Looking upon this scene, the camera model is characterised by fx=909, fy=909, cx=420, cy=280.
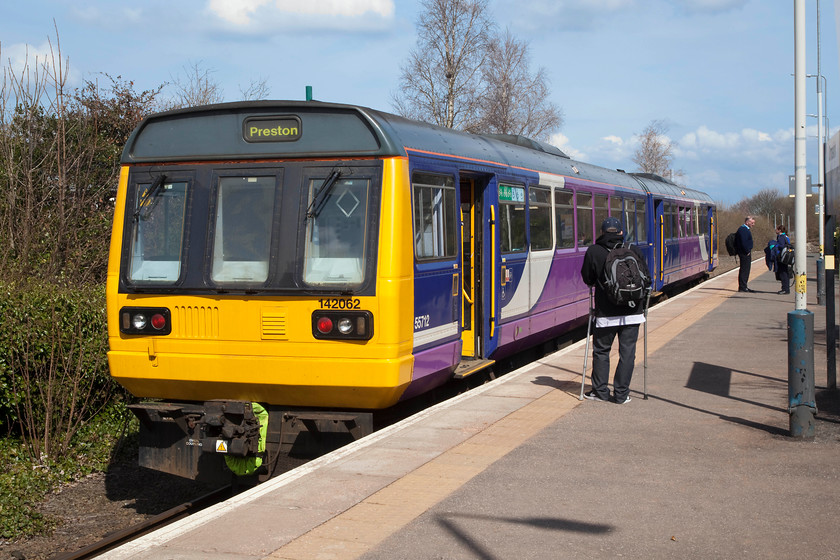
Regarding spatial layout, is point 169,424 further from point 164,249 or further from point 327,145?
point 327,145

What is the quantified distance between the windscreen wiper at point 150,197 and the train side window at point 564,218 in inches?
247

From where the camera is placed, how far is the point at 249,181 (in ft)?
23.1

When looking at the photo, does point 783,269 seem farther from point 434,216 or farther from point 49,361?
point 49,361

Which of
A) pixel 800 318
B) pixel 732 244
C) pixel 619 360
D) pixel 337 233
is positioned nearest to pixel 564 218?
pixel 619 360

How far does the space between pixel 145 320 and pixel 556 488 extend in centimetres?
347

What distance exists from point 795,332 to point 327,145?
155 inches

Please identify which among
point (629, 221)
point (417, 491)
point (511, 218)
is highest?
point (629, 221)

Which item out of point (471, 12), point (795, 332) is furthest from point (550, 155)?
point (471, 12)

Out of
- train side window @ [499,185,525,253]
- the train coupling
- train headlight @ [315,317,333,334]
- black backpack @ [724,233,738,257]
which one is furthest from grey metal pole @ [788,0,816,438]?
black backpack @ [724,233,738,257]

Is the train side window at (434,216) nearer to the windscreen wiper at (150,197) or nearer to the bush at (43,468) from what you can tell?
the windscreen wiper at (150,197)

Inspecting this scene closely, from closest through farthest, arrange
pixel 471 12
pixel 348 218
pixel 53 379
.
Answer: pixel 348 218 < pixel 53 379 < pixel 471 12

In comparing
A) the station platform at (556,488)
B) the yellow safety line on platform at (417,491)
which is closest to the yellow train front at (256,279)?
the station platform at (556,488)

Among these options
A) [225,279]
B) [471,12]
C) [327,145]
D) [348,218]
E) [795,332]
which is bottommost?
[795,332]

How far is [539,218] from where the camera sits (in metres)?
11.4
